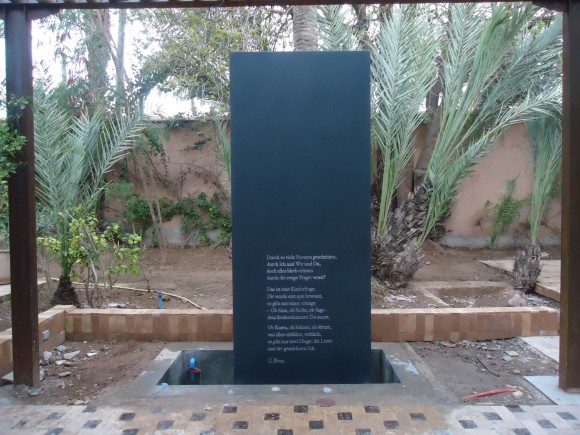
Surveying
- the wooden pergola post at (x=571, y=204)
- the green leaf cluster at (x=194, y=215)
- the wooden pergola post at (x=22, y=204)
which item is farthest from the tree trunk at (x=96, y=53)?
the wooden pergola post at (x=571, y=204)

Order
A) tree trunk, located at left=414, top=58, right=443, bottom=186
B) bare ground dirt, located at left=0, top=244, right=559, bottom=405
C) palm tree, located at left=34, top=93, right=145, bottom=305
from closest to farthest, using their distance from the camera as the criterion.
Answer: bare ground dirt, located at left=0, top=244, right=559, bottom=405 → palm tree, located at left=34, top=93, right=145, bottom=305 → tree trunk, located at left=414, top=58, right=443, bottom=186

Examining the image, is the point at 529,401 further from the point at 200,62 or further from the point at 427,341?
the point at 200,62

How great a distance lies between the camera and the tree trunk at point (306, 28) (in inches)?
227

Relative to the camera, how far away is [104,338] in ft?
15.6

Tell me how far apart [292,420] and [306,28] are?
14.1 feet

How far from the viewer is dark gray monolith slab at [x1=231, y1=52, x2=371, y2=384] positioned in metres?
3.82

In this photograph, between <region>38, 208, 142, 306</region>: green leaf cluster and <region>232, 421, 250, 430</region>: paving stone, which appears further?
<region>38, 208, 142, 306</region>: green leaf cluster

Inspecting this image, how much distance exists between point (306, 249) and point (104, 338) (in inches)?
89.0

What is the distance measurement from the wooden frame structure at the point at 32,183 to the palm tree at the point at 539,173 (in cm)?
310

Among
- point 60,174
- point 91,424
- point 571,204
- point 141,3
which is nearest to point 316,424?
point 91,424

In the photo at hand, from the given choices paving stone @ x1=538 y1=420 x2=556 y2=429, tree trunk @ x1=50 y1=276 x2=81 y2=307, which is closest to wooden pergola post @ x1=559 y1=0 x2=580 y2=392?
paving stone @ x1=538 y1=420 x2=556 y2=429

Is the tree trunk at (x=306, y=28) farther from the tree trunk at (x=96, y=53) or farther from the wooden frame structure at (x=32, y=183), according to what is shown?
the tree trunk at (x=96, y=53)

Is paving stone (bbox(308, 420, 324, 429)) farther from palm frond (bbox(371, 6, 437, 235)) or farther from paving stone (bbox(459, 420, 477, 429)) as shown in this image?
palm frond (bbox(371, 6, 437, 235))

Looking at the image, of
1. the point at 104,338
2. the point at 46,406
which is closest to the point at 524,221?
the point at 104,338
